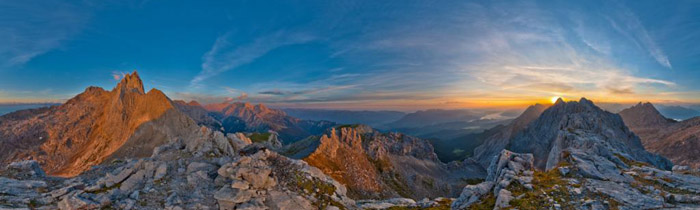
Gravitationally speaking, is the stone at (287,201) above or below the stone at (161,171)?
below

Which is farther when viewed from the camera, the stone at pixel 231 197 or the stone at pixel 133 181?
the stone at pixel 133 181

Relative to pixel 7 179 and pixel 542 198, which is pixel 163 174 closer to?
pixel 7 179

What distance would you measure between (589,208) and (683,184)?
14678mm

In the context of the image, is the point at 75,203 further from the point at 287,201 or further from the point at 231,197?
the point at 287,201

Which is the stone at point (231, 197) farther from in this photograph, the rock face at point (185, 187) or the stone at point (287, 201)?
the stone at point (287, 201)

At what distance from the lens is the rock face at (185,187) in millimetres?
23547

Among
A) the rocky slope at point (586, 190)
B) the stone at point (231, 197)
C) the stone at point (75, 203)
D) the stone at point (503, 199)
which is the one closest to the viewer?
the stone at point (75, 203)

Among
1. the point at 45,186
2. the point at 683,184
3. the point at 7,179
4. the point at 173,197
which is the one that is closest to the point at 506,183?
the point at 683,184

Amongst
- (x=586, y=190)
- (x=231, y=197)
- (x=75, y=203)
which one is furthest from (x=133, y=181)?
(x=586, y=190)

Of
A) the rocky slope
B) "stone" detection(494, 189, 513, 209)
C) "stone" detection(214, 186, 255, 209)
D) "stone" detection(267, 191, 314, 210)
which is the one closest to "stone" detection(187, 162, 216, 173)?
"stone" detection(214, 186, 255, 209)

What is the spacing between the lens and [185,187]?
2655 centimetres

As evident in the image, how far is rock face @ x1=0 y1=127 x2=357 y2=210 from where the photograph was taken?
23547mm

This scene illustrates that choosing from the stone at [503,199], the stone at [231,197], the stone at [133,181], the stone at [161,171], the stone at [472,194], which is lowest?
the stone at [472,194]

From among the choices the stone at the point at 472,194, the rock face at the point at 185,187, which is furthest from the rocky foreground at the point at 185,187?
the stone at the point at 472,194
